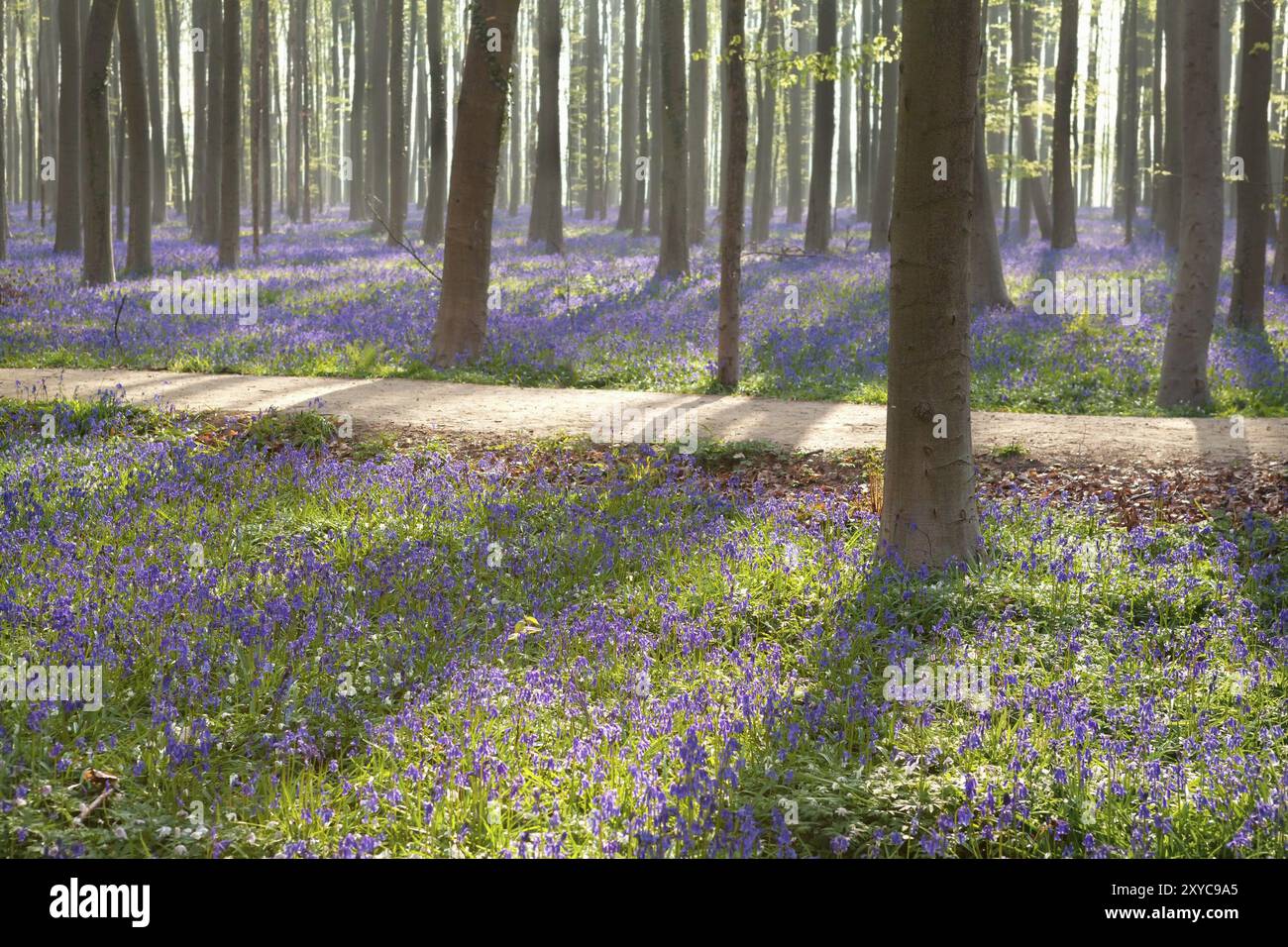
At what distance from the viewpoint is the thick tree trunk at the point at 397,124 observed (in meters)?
30.1

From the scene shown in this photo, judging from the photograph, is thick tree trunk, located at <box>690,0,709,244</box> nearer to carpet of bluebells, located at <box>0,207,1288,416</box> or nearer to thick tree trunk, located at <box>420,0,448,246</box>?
thick tree trunk, located at <box>420,0,448,246</box>

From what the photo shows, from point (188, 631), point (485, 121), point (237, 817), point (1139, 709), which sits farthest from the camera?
point (485, 121)

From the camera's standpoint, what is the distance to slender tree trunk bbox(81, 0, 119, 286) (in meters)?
20.3

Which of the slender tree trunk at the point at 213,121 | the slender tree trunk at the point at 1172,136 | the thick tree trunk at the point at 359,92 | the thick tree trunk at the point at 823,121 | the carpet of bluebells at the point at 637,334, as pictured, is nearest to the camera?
the carpet of bluebells at the point at 637,334

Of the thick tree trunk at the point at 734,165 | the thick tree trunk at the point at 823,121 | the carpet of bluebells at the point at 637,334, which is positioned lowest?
the carpet of bluebells at the point at 637,334

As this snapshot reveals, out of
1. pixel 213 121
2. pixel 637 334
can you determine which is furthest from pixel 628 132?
pixel 637 334

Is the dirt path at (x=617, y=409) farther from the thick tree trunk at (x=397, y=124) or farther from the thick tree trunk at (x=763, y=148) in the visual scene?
the thick tree trunk at (x=763, y=148)

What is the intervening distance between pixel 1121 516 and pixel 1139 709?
3450mm

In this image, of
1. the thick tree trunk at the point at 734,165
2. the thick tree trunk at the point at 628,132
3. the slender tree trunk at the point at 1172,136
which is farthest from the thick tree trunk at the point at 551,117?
the thick tree trunk at the point at 734,165

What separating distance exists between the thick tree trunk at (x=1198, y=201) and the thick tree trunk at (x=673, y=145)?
978 cm

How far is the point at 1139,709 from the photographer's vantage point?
16.9 ft

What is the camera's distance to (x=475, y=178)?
14.1 metres
